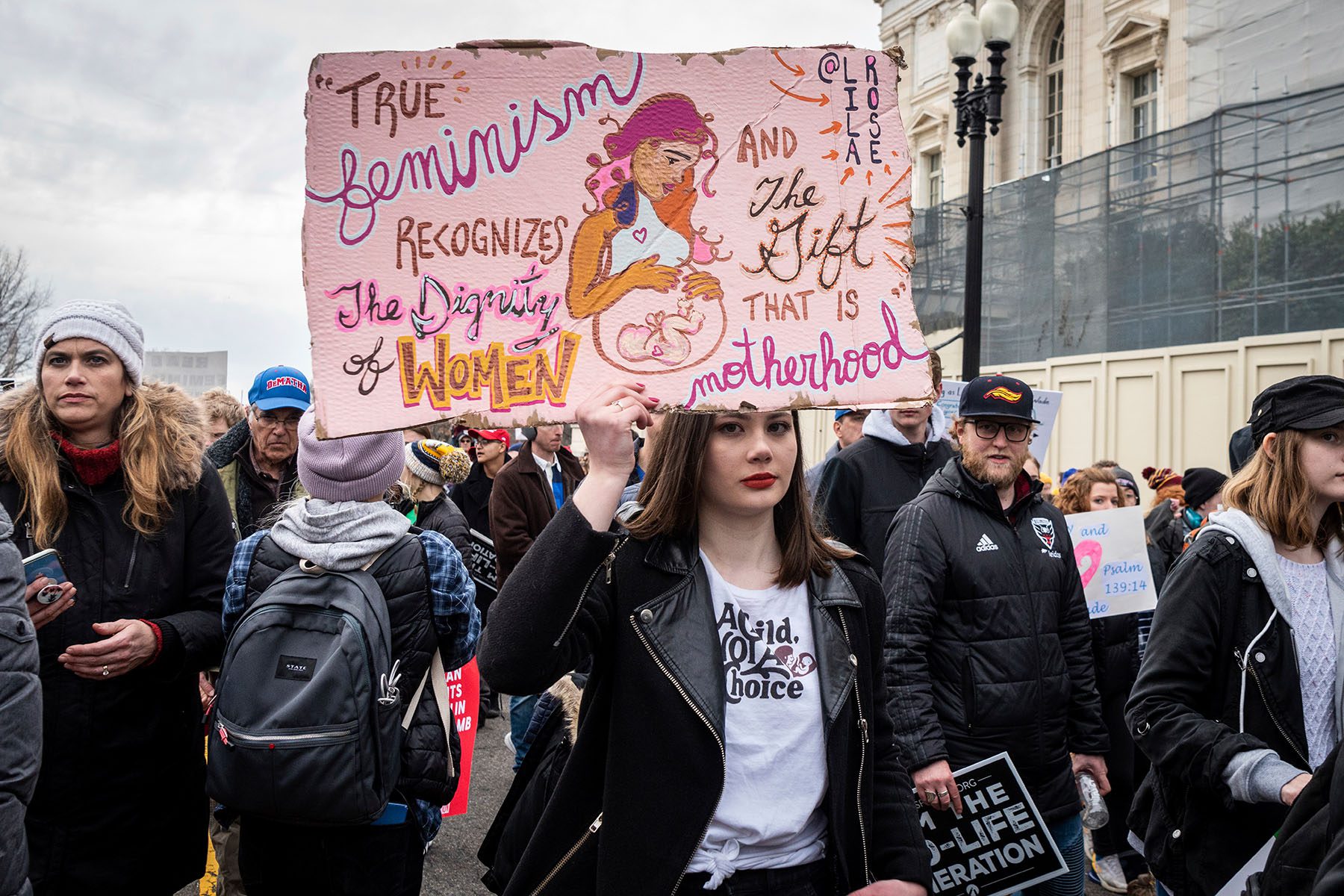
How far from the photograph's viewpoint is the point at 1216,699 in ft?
9.69

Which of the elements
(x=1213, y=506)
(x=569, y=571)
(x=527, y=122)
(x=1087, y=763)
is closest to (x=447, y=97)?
(x=527, y=122)

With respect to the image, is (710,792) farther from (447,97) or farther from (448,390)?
(447,97)

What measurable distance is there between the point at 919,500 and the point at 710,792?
2.16 metres

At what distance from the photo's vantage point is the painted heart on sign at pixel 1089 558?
552 cm

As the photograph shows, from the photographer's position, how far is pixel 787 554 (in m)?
2.38

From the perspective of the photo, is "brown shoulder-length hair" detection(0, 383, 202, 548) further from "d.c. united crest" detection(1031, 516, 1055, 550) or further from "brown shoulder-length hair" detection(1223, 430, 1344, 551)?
"brown shoulder-length hair" detection(1223, 430, 1344, 551)

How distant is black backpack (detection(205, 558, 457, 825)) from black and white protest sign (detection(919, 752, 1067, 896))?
1.85 meters

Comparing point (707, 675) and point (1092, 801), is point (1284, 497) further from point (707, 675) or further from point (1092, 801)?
point (707, 675)

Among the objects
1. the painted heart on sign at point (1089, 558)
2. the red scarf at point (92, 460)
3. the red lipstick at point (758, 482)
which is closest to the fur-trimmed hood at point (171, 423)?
the red scarf at point (92, 460)

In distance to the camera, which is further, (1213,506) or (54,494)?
(1213,506)

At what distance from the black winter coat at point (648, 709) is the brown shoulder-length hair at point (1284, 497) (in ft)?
4.45

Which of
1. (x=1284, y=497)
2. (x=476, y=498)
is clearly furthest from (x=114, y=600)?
(x=476, y=498)

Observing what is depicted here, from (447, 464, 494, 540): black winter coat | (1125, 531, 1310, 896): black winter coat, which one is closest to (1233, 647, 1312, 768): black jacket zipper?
(1125, 531, 1310, 896): black winter coat

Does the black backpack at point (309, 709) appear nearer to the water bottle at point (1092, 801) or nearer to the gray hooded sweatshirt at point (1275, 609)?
the gray hooded sweatshirt at point (1275, 609)
